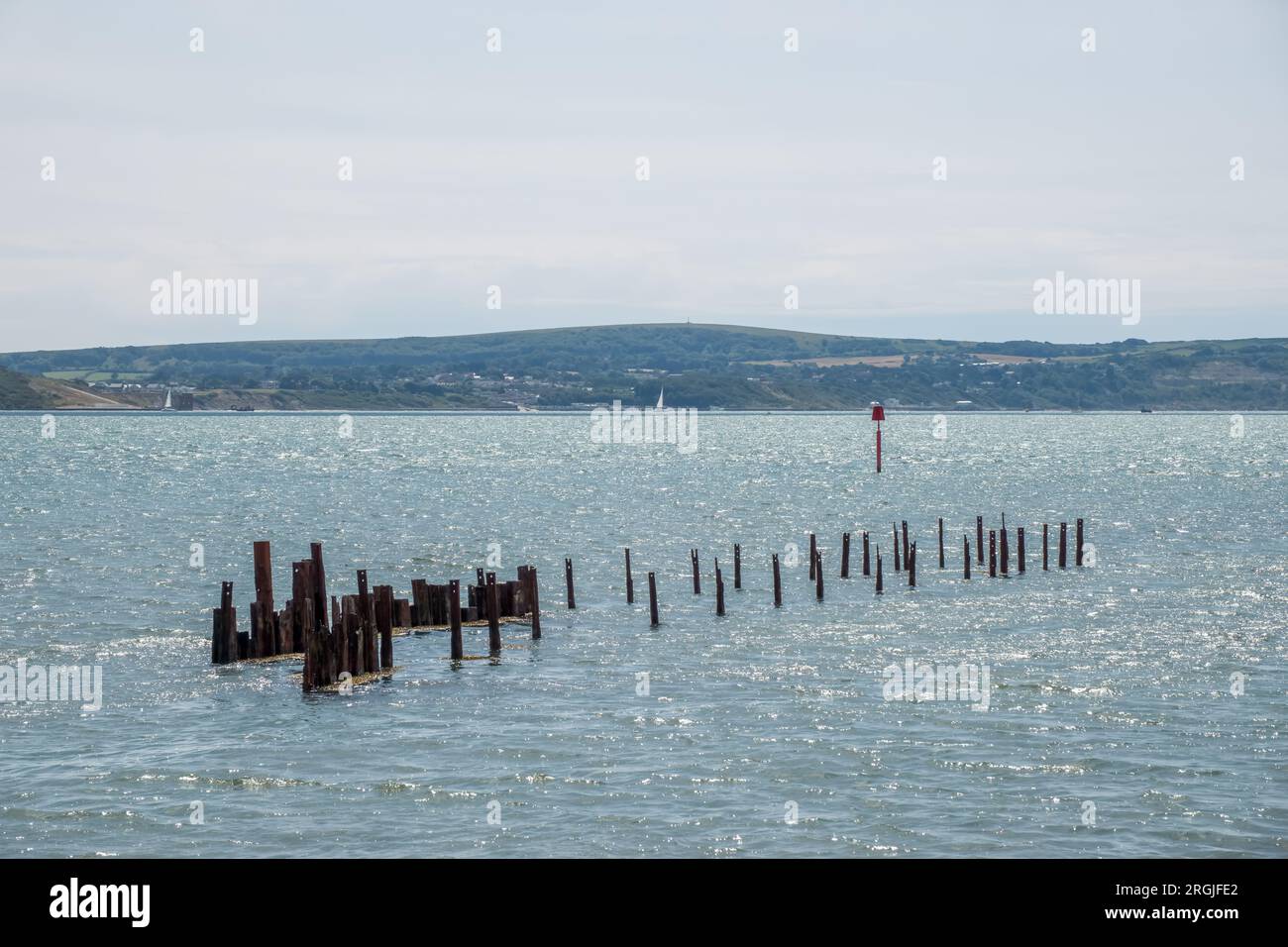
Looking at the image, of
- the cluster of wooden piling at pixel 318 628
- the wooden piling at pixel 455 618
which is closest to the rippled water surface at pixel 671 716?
the wooden piling at pixel 455 618

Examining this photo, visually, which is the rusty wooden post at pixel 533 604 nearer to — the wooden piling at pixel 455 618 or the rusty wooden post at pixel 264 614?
the wooden piling at pixel 455 618

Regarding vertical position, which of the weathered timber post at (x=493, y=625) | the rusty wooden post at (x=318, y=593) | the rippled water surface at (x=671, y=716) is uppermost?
the rusty wooden post at (x=318, y=593)

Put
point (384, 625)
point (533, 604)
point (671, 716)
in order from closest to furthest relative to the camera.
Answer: point (671, 716), point (384, 625), point (533, 604)

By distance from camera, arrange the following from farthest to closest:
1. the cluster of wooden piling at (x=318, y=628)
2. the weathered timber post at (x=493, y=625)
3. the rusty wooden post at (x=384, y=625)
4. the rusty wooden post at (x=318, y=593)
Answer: the weathered timber post at (x=493, y=625)
the rusty wooden post at (x=318, y=593)
the rusty wooden post at (x=384, y=625)
the cluster of wooden piling at (x=318, y=628)

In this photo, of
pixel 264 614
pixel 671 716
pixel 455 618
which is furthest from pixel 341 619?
pixel 671 716

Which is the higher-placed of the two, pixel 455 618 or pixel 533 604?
pixel 455 618

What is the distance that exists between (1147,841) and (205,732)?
15560mm

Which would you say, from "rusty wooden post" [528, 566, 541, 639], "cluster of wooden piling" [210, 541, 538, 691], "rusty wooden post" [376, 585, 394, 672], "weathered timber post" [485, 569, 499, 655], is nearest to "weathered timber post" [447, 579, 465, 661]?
"cluster of wooden piling" [210, 541, 538, 691]

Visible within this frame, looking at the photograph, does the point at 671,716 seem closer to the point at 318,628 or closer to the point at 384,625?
the point at 384,625

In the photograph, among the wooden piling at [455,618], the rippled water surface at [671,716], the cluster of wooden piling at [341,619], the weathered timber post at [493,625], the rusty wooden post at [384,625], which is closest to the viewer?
the rippled water surface at [671,716]

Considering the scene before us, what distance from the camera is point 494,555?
2320 inches

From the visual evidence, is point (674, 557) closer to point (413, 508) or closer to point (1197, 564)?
point (1197, 564)
